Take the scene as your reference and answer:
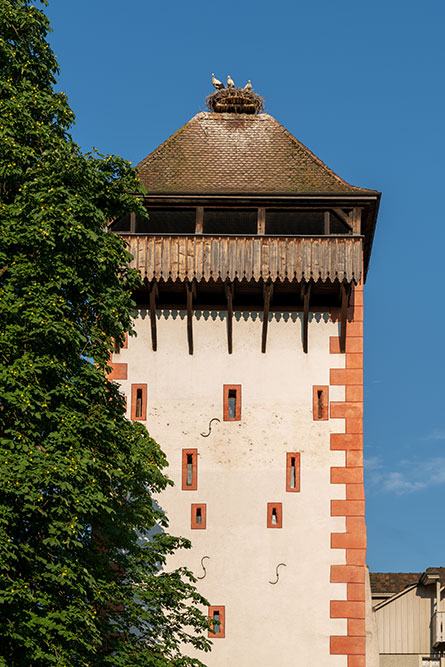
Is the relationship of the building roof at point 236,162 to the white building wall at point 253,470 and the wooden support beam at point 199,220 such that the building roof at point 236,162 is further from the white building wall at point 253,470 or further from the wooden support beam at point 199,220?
the white building wall at point 253,470

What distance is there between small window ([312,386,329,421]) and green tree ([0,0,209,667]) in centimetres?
730

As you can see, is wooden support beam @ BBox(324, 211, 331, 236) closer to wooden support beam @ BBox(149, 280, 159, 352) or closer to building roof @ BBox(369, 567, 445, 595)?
wooden support beam @ BBox(149, 280, 159, 352)

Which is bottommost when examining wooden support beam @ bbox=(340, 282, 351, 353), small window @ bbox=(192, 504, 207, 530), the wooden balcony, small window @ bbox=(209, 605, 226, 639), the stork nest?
small window @ bbox=(209, 605, 226, 639)

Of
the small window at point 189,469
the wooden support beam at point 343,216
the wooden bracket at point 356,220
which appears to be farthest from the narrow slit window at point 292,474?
the wooden support beam at point 343,216

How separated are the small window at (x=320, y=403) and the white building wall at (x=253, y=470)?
0.14 metres

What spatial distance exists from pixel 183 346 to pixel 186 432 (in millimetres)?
2168

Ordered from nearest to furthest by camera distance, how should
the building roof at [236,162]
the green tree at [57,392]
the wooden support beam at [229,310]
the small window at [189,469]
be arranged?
the green tree at [57,392], the small window at [189,469], the wooden support beam at [229,310], the building roof at [236,162]

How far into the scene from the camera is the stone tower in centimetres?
2856

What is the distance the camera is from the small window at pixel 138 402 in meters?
30.2

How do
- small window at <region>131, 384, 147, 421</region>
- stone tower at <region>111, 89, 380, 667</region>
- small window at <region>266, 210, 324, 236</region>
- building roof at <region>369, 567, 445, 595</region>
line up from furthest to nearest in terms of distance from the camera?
building roof at <region>369, 567, 445, 595</region>
small window at <region>266, 210, 324, 236</region>
small window at <region>131, 384, 147, 421</region>
stone tower at <region>111, 89, 380, 667</region>

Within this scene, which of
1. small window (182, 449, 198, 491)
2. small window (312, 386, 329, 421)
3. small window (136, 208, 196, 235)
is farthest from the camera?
small window (136, 208, 196, 235)

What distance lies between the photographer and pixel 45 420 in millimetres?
20547

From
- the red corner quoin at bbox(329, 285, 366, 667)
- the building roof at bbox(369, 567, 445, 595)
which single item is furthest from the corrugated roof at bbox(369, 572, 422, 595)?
the red corner quoin at bbox(329, 285, 366, 667)

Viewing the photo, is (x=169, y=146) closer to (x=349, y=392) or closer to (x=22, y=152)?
(x=349, y=392)
